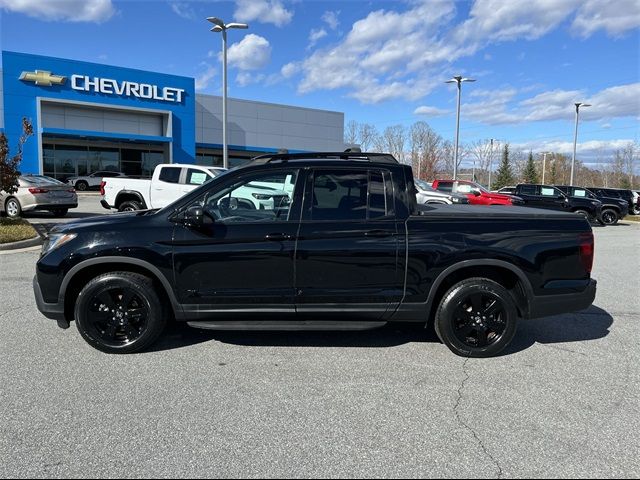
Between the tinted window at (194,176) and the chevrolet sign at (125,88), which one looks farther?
the chevrolet sign at (125,88)

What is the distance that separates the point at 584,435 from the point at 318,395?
179 centimetres

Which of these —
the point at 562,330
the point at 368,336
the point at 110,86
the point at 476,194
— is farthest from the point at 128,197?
the point at 110,86

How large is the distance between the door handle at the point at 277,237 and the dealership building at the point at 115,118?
110ft

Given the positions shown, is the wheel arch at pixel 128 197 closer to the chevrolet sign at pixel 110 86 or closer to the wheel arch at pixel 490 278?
the wheel arch at pixel 490 278

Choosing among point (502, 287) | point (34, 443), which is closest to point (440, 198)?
point (502, 287)

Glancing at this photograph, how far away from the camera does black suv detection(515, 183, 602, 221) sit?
68.9 feet

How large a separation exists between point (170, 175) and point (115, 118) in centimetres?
2557

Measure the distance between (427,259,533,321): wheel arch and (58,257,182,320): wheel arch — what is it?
7.65 ft

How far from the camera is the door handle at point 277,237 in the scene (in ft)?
14.1

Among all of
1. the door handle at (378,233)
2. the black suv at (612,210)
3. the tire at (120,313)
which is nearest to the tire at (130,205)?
the tire at (120,313)

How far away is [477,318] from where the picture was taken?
176 inches

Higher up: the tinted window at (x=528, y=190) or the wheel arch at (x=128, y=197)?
the tinted window at (x=528, y=190)

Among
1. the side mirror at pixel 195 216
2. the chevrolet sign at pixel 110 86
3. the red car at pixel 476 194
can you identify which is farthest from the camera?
the chevrolet sign at pixel 110 86

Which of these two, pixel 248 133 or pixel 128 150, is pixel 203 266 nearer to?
pixel 128 150
